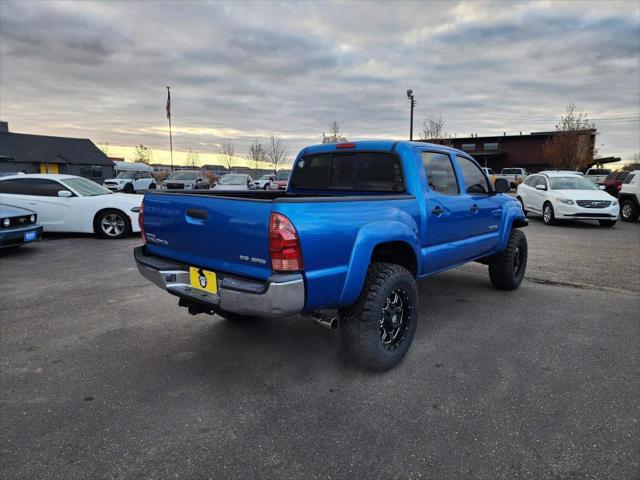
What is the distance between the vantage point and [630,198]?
13.9 meters

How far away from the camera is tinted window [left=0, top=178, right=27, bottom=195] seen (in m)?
9.41

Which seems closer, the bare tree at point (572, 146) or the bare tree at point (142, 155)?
the bare tree at point (572, 146)

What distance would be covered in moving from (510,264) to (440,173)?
199 centimetres

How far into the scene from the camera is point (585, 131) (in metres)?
41.4

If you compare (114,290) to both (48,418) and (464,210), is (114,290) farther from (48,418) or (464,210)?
(464,210)

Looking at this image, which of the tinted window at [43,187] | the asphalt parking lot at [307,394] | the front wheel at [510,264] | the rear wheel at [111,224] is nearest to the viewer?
the asphalt parking lot at [307,394]

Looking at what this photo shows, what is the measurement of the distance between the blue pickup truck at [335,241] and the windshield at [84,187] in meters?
6.81

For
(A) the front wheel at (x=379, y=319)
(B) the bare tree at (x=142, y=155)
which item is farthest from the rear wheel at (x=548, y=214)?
(B) the bare tree at (x=142, y=155)

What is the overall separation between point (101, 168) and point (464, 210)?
50.2 metres

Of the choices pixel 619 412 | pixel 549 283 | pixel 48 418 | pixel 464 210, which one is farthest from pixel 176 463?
pixel 549 283

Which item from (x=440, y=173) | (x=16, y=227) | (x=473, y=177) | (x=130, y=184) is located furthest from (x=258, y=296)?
(x=130, y=184)

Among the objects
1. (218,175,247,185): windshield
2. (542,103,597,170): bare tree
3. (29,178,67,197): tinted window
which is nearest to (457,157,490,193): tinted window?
(29,178,67,197): tinted window

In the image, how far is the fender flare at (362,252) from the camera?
2969 mm

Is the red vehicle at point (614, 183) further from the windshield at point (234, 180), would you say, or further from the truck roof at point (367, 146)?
the truck roof at point (367, 146)
